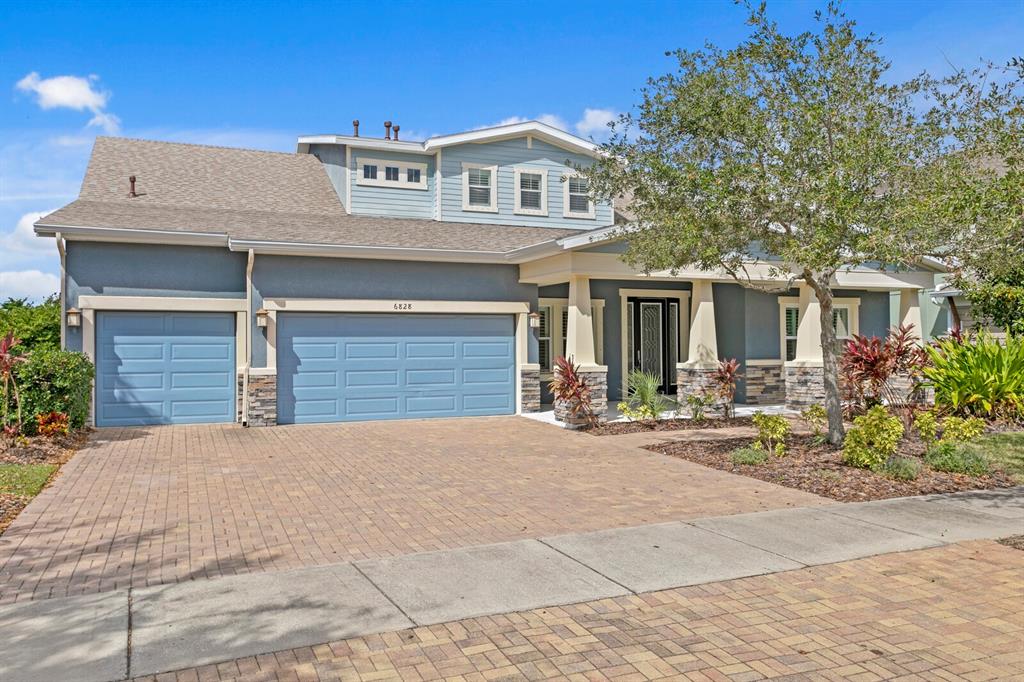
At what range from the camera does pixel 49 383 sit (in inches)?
497

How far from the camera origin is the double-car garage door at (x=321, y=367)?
49.1ft

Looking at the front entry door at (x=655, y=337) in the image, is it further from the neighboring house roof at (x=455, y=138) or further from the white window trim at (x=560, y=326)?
the neighboring house roof at (x=455, y=138)

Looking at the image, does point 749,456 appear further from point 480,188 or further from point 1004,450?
point 480,188

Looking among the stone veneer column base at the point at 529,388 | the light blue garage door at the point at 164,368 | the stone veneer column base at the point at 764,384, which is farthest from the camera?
the stone veneer column base at the point at 764,384

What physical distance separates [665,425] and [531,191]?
758 centimetres

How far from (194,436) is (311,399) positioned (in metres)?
2.46

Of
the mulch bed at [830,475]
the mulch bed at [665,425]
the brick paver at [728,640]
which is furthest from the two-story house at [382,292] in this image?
the brick paver at [728,640]

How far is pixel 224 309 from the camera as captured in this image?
1542cm

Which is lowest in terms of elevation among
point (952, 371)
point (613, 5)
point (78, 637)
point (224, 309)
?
point (78, 637)

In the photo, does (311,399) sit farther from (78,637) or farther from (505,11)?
(78,637)

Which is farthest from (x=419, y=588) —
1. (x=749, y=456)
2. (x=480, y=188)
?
(x=480, y=188)

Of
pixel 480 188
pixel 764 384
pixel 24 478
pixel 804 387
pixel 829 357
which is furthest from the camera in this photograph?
pixel 480 188

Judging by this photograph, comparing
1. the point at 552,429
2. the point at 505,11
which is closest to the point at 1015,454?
the point at 552,429

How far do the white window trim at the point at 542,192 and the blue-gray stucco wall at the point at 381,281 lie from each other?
308 centimetres
